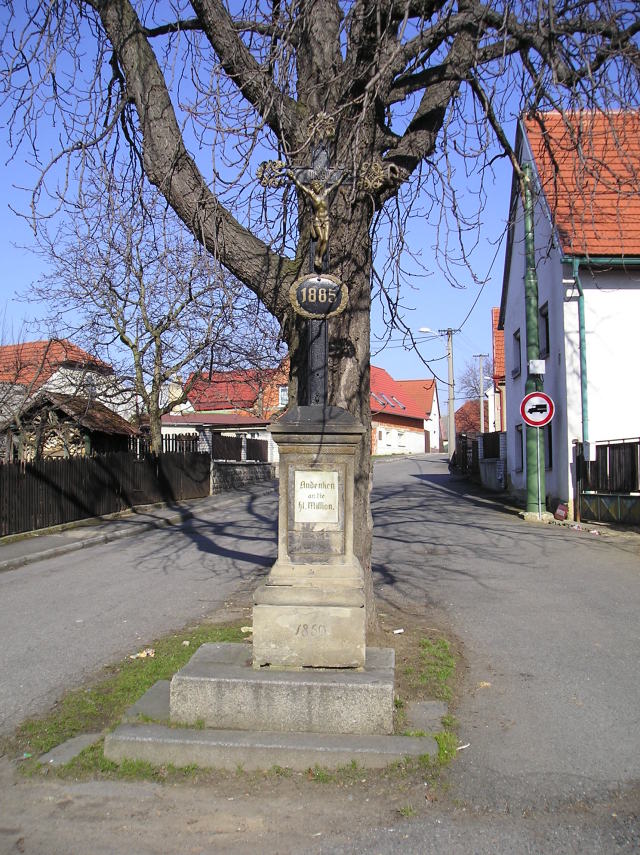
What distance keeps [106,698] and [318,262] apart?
135 inches

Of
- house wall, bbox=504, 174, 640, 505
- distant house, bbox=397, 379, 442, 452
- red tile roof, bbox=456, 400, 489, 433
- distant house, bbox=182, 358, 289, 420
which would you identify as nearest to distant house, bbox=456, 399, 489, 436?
red tile roof, bbox=456, 400, 489, 433

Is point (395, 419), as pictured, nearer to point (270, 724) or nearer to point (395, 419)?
point (395, 419)

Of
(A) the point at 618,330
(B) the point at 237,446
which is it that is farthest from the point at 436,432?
(A) the point at 618,330

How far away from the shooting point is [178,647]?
6.48 m

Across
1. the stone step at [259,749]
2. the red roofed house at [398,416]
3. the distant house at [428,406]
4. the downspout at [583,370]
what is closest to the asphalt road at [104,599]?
the stone step at [259,749]

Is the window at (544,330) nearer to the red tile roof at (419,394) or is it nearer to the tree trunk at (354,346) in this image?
the tree trunk at (354,346)

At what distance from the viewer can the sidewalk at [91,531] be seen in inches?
524

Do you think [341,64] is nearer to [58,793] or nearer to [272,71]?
[272,71]

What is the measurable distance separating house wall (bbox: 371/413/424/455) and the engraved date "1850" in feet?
180

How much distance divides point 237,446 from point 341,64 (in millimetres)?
27706

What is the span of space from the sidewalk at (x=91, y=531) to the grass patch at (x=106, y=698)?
6906mm

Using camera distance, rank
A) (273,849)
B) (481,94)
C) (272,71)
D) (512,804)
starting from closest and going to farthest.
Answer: (273,849) < (512,804) < (272,71) < (481,94)

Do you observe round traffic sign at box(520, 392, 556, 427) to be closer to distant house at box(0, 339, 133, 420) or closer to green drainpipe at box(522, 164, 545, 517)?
green drainpipe at box(522, 164, 545, 517)

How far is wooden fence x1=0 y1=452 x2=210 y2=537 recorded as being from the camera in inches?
599
